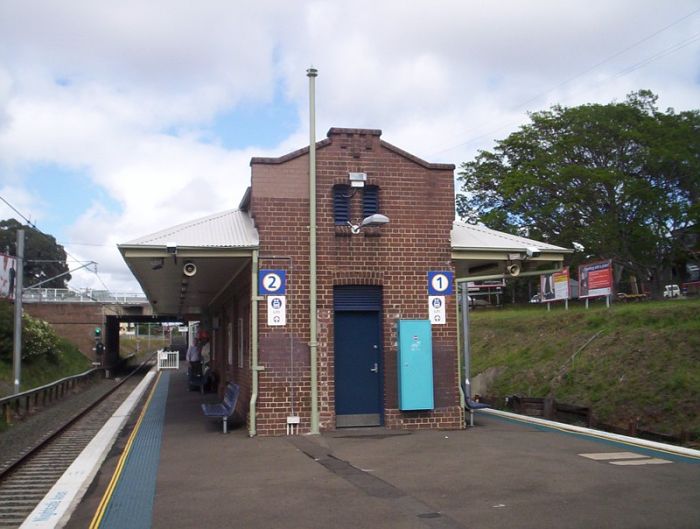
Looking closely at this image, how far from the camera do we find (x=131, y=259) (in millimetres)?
12703

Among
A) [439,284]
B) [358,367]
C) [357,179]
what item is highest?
[357,179]

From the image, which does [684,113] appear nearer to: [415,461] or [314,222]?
[314,222]

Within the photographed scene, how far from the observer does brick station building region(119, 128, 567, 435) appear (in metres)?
12.2

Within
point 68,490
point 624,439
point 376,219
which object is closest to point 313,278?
point 376,219

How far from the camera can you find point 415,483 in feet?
26.2

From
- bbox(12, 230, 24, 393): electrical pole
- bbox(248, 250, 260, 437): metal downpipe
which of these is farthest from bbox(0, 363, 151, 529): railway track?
bbox(12, 230, 24, 393): electrical pole

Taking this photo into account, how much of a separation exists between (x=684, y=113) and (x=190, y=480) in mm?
32102

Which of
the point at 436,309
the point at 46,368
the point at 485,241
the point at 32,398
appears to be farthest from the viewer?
the point at 46,368

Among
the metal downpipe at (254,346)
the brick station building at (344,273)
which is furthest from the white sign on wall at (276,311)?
the metal downpipe at (254,346)

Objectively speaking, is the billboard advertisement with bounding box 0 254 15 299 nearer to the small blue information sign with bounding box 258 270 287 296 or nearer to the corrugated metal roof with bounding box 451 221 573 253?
the small blue information sign with bounding box 258 270 287 296

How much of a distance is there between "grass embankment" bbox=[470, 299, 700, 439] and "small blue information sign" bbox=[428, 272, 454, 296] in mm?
5766

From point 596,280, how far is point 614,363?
23.4 ft

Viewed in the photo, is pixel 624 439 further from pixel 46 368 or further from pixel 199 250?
pixel 46 368

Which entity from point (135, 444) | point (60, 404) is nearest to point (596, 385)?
point (135, 444)
